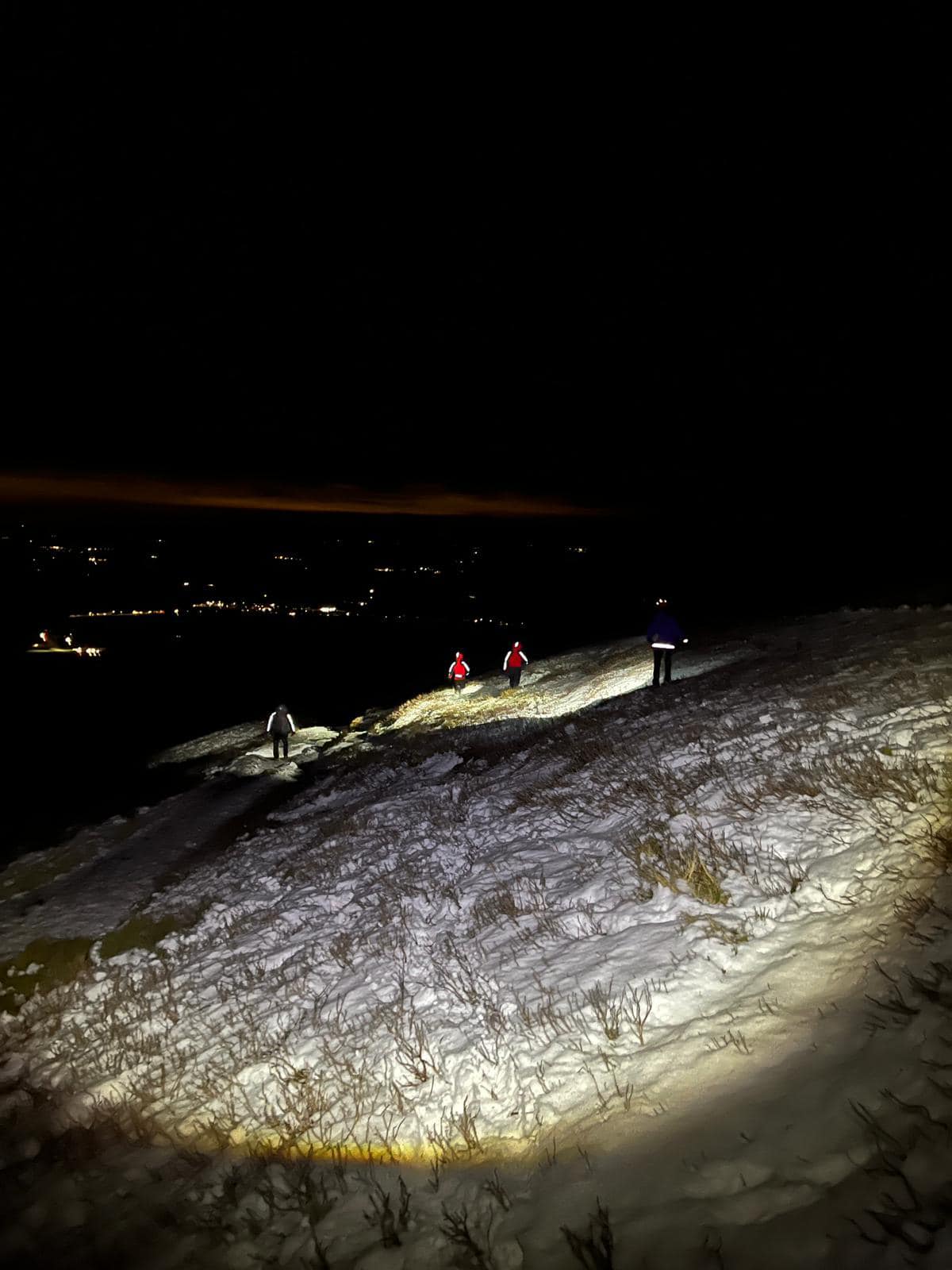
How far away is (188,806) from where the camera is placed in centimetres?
1816

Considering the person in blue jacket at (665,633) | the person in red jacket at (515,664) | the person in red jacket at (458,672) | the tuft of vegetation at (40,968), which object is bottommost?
the person in red jacket at (458,672)

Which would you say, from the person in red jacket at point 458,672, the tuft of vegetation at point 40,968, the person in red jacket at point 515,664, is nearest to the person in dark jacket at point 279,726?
the person in red jacket at point 458,672

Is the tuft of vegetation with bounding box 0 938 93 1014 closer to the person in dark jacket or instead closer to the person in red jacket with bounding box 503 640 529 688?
the person in dark jacket

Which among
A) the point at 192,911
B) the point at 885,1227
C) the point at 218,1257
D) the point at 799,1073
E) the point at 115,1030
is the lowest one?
the point at 192,911

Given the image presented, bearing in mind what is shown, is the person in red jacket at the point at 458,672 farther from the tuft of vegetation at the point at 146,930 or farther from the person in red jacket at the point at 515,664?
the tuft of vegetation at the point at 146,930

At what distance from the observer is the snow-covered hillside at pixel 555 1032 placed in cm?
337

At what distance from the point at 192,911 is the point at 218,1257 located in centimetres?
675

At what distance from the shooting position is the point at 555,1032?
5113 mm

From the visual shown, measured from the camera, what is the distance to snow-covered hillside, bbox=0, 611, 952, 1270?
3369 millimetres

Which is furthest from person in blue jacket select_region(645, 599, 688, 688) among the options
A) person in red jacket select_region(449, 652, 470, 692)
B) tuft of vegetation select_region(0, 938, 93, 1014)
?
tuft of vegetation select_region(0, 938, 93, 1014)

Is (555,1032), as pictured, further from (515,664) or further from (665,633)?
(515,664)

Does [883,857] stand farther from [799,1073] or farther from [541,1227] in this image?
[541,1227]

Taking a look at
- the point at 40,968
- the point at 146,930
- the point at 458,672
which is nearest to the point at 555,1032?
the point at 146,930

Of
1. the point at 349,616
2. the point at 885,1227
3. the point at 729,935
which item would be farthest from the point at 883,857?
the point at 349,616
